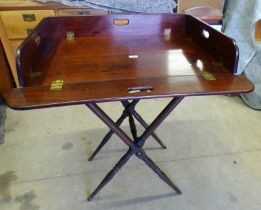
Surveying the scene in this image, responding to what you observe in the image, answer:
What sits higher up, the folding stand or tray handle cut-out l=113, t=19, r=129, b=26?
tray handle cut-out l=113, t=19, r=129, b=26

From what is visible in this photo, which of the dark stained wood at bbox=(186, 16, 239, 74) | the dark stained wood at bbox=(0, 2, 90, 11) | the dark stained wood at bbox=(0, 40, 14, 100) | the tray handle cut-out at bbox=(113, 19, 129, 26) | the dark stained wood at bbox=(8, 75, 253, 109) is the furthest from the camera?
the dark stained wood at bbox=(0, 40, 14, 100)

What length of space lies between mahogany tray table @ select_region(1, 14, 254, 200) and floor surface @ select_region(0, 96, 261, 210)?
134 mm

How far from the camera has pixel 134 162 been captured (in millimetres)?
1551

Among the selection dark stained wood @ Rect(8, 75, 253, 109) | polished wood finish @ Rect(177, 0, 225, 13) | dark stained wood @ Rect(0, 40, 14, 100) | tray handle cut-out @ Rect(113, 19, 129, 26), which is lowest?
dark stained wood @ Rect(0, 40, 14, 100)

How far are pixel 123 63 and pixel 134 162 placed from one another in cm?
80

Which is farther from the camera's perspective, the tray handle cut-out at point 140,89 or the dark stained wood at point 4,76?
the dark stained wood at point 4,76

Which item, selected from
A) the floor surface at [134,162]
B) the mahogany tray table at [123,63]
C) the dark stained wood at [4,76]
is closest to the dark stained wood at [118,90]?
the mahogany tray table at [123,63]

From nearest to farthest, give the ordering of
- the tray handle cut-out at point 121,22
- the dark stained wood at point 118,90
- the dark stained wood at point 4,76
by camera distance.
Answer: the dark stained wood at point 118,90 → the tray handle cut-out at point 121,22 → the dark stained wood at point 4,76

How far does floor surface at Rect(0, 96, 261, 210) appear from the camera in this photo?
132 cm

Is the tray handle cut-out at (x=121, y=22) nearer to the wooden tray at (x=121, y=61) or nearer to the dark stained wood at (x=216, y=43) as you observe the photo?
the wooden tray at (x=121, y=61)

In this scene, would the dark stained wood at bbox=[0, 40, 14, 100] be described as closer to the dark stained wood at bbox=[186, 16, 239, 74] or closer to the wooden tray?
the wooden tray

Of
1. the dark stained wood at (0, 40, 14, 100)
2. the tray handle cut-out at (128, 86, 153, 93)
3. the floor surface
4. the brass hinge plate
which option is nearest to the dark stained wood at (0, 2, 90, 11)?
the dark stained wood at (0, 40, 14, 100)

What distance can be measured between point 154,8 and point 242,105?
118cm

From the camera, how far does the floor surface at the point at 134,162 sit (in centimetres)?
132
